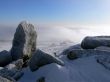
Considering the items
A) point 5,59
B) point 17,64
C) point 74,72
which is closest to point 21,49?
Answer: point 5,59

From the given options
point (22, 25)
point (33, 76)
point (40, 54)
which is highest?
point (22, 25)

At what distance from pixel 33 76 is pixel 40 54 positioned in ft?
4.28

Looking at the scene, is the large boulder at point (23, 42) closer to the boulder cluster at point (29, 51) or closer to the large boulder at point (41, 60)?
the boulder cluster at point (29, 51)

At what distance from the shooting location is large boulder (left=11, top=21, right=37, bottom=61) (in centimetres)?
2000

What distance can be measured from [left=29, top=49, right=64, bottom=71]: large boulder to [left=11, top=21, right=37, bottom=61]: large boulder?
12.8 ft

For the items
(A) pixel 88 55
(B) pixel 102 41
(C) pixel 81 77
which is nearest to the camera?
(C) pixel 81 77

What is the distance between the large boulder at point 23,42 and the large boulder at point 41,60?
3911mm

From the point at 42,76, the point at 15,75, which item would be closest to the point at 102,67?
the point at 42,76

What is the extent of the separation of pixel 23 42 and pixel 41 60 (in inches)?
188

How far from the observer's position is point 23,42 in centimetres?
2025

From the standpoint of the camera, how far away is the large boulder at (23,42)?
787 inches

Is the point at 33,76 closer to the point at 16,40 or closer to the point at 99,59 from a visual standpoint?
the point at 99,59

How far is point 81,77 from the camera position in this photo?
14305 millimetres

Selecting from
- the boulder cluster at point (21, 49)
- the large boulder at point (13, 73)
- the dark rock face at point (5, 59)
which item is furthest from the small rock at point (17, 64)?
the large boulder at point (13, 73)
